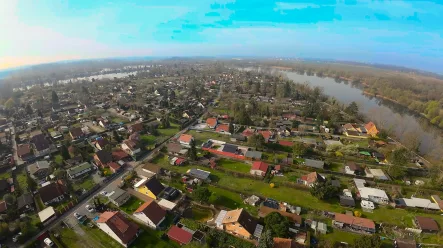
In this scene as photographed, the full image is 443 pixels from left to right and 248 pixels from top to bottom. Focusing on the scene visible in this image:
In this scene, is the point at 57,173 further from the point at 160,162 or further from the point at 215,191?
the point at 215,191

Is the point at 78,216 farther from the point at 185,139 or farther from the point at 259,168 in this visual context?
the point at 259,168

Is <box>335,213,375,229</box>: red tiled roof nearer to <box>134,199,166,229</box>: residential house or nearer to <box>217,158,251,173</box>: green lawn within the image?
<box>217,158,251,173</box>: green lawn

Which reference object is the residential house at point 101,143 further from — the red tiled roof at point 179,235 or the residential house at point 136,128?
the red tiled roof at point 179,235

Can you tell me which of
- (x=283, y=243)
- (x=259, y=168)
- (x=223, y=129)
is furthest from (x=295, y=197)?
(x=223, y=129)

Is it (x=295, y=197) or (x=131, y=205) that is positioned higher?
(x=295, y=197)

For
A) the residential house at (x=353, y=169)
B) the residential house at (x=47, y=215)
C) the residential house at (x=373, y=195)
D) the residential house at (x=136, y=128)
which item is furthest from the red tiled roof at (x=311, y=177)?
the residential house at (x=136, y=128)

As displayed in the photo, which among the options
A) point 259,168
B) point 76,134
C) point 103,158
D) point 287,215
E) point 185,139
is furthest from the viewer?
point 76,134

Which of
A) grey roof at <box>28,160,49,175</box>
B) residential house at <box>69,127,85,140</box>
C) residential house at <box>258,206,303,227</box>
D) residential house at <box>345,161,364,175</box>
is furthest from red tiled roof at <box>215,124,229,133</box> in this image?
grey roof at <box>28,160,49,175</box>
